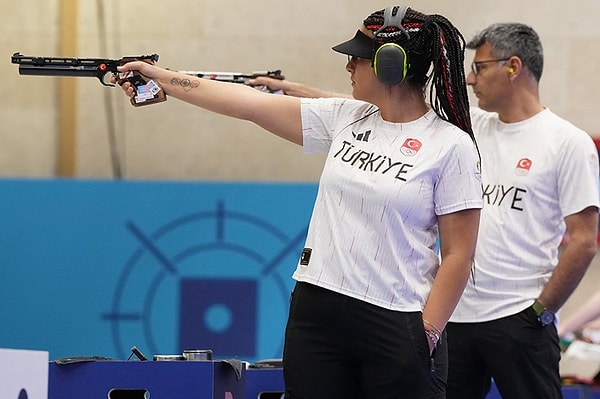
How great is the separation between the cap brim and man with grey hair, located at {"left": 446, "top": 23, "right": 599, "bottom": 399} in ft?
3.00

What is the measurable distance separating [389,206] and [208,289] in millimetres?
2876

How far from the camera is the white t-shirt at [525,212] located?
332 cm

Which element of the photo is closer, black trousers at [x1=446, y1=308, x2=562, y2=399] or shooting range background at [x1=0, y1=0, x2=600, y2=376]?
black trousers at [x1=446, y1=308, x2=562, y2=399]

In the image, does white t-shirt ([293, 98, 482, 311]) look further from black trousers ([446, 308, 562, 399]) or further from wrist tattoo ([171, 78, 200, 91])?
black trousers ([446, 308, 562, 399])

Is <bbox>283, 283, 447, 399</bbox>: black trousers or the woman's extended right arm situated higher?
the woman's extended right arm

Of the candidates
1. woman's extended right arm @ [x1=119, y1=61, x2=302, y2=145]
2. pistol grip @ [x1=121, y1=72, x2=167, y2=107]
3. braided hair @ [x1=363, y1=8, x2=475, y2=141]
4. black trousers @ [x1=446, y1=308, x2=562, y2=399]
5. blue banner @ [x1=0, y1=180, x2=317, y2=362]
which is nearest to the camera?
braided hair @ [x1=363, y1=8, x2=475, y2=141]

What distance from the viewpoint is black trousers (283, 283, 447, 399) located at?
251cm

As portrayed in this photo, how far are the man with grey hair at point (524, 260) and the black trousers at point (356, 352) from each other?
761 millimetres

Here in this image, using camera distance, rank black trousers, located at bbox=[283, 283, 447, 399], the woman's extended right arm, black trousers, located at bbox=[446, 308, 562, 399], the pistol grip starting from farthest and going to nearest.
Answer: black trousers, located at bbox=[446, 308, 562, 399] → the pistol grip → the woman's extended right arm → black trousers, located at bbox=[283, 283, 447, 399]

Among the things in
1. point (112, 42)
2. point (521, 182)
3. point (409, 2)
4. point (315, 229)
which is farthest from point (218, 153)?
point (315, 229)

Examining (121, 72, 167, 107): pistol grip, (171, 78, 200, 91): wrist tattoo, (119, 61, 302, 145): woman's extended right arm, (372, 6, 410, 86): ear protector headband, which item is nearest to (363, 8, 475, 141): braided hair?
(372, 6, 410, 86): ear protector headband

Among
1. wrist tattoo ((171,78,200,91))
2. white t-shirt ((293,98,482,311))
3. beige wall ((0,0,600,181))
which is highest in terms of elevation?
beige wall ((0,0,600,181))

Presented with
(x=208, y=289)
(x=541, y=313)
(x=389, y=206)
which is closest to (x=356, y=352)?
(x=389, y=206)

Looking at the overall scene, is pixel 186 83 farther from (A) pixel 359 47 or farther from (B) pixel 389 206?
(B) pixel 389 206
